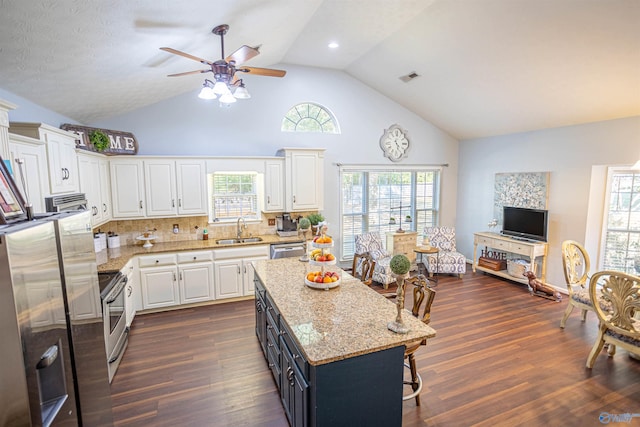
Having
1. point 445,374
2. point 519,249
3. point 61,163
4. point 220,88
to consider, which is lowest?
point 445,374

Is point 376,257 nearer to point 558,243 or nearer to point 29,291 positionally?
point 558,243

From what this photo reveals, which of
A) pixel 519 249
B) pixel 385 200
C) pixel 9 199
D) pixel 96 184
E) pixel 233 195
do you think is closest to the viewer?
pixel 9 199

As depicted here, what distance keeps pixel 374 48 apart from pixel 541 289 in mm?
4883

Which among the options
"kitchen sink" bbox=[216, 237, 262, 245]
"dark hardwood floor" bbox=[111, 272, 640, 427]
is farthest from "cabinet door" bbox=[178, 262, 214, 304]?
"kitchen sink" bbox=[216, 237, 262, 245]

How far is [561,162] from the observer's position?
17.9ft

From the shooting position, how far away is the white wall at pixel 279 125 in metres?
5.13

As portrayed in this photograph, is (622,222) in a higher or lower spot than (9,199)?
lower

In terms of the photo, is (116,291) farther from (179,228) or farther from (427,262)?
(427,262)

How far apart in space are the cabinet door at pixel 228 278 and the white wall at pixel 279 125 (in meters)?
1.91

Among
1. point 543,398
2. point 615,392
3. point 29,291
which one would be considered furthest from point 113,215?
point 615,392

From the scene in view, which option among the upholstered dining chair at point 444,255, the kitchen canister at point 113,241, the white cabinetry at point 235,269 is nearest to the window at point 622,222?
the upholstered dining chair at point 444,255

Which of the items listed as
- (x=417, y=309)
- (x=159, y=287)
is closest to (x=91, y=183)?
(x=159, y=287)

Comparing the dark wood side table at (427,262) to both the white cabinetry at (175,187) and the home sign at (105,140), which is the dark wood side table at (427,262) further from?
the home sign at (105,140)

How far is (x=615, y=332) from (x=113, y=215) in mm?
6356
